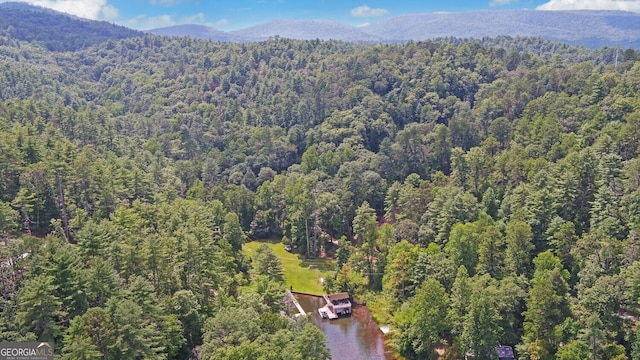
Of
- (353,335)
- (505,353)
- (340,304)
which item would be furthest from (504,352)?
(340,304)

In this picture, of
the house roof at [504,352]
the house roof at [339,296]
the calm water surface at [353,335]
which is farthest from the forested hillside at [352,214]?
the house roof at [339,296]

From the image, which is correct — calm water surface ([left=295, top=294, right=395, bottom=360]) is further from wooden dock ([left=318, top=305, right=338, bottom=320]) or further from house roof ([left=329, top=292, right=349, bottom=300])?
house roof ([left=329, top=292, right=349, bottom=300])

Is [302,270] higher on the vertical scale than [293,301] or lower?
lower

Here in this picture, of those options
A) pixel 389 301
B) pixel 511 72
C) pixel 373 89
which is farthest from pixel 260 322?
pixel 511 72

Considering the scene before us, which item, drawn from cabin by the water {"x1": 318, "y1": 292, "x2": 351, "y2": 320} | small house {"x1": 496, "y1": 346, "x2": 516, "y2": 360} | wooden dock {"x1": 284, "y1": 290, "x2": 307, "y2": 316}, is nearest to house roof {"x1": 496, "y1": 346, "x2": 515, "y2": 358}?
small house {"x1": 496, "y1": 346, "x2": 516, "y2": 360}

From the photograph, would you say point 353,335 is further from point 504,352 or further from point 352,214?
point 352,214

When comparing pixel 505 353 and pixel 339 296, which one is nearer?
pixel 505 353
